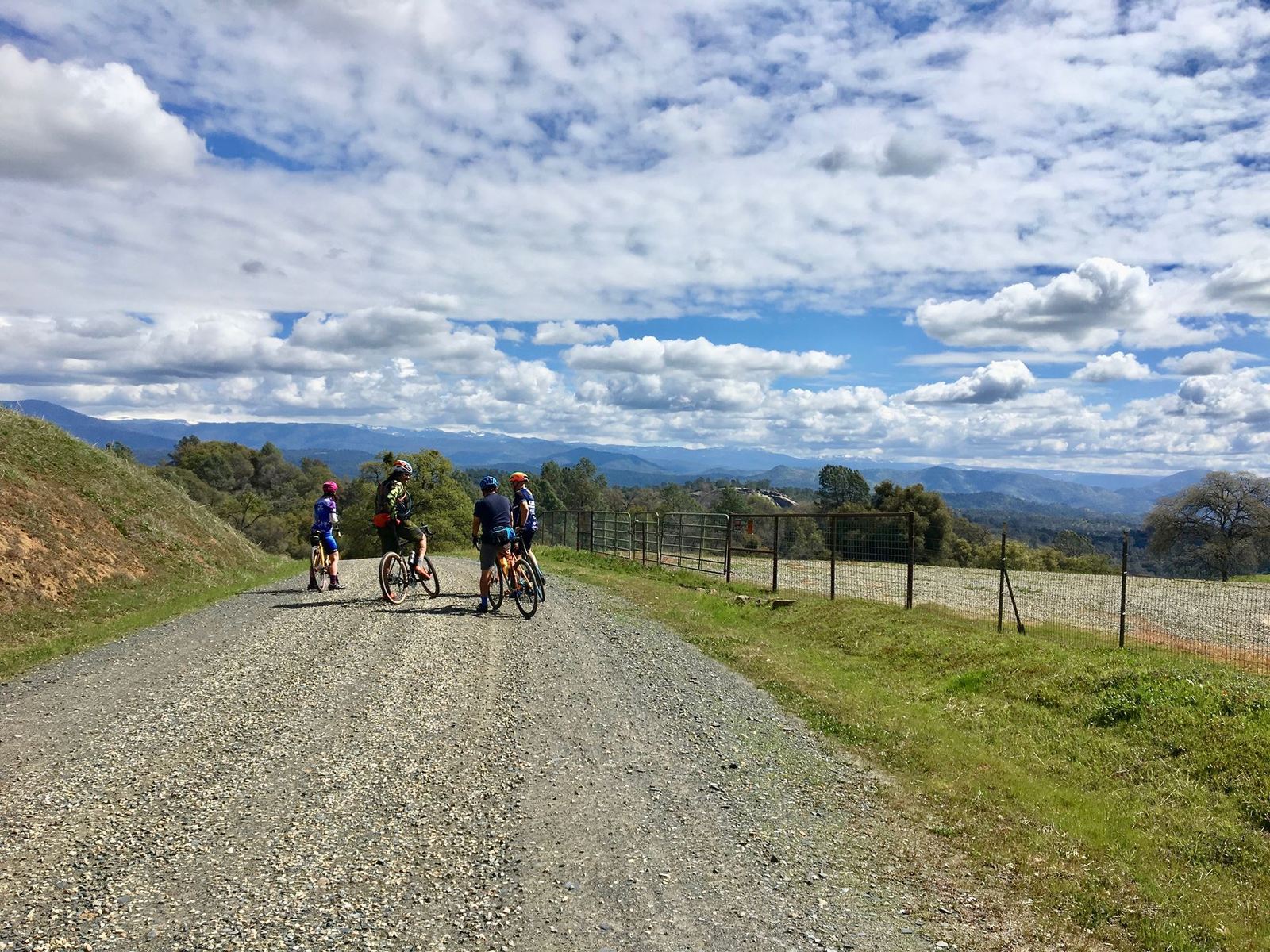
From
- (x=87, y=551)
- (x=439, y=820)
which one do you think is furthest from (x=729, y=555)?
(x=439, y=820)

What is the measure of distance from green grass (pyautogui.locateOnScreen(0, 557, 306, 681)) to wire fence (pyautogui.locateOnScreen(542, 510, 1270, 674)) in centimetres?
1259

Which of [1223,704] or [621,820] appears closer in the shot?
[621,820]

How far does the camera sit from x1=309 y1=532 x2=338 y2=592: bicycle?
49.8 ft

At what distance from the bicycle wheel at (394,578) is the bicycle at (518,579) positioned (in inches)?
77.8

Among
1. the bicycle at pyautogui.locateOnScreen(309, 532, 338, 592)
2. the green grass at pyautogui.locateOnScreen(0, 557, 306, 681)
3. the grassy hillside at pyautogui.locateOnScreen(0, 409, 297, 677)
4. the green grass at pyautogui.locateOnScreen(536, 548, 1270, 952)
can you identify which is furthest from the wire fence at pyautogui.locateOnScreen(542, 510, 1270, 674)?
the green grass at pyautogui.locateOnScreen(0, 557, 306, 681)

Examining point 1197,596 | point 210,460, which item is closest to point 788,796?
point 1197,596

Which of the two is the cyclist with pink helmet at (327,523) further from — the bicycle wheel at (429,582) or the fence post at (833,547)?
the fence post at (833,547)

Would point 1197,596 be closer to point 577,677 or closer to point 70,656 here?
point 577,677

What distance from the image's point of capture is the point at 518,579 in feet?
42.8

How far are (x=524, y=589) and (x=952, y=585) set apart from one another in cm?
1693

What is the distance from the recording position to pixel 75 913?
12.4 feet

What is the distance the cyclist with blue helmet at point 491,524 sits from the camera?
41.2 feet

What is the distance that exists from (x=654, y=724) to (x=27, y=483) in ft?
52.8

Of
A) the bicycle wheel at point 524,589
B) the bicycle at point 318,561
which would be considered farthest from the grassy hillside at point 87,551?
the bicycle wheel at point 524,589
